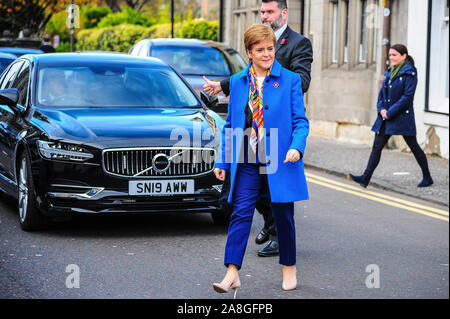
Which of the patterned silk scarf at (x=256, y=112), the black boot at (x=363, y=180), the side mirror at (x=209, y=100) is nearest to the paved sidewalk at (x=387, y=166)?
the black boot at (x=363, y=180)

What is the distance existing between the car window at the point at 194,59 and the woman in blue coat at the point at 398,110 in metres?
3.99

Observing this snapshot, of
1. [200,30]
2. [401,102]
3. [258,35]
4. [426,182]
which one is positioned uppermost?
[258,35]

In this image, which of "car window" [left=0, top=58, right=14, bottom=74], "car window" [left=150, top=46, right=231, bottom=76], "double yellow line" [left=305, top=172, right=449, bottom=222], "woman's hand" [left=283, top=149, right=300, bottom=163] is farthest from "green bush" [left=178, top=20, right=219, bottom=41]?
"woman's hand" [left=283, top=149, right=300, bottom=163]

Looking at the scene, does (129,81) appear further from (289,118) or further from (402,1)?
(402,1)

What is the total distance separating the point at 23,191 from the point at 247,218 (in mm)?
2940

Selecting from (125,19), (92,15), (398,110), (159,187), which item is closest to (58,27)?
(92,15)

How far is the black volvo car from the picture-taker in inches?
314

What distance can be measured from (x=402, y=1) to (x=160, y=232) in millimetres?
10351

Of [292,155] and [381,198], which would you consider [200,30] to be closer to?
[381,198]

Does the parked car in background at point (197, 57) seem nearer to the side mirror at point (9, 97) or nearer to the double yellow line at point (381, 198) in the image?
the double yellow line at point (381, 198)

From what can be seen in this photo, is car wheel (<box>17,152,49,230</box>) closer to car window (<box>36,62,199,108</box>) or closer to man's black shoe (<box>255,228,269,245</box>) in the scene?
car window (<box>36,62,199,108</box>)

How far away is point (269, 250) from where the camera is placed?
7.62 meters

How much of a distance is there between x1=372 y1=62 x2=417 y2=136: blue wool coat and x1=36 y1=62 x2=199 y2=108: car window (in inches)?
148

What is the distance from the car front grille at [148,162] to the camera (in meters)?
7.99
